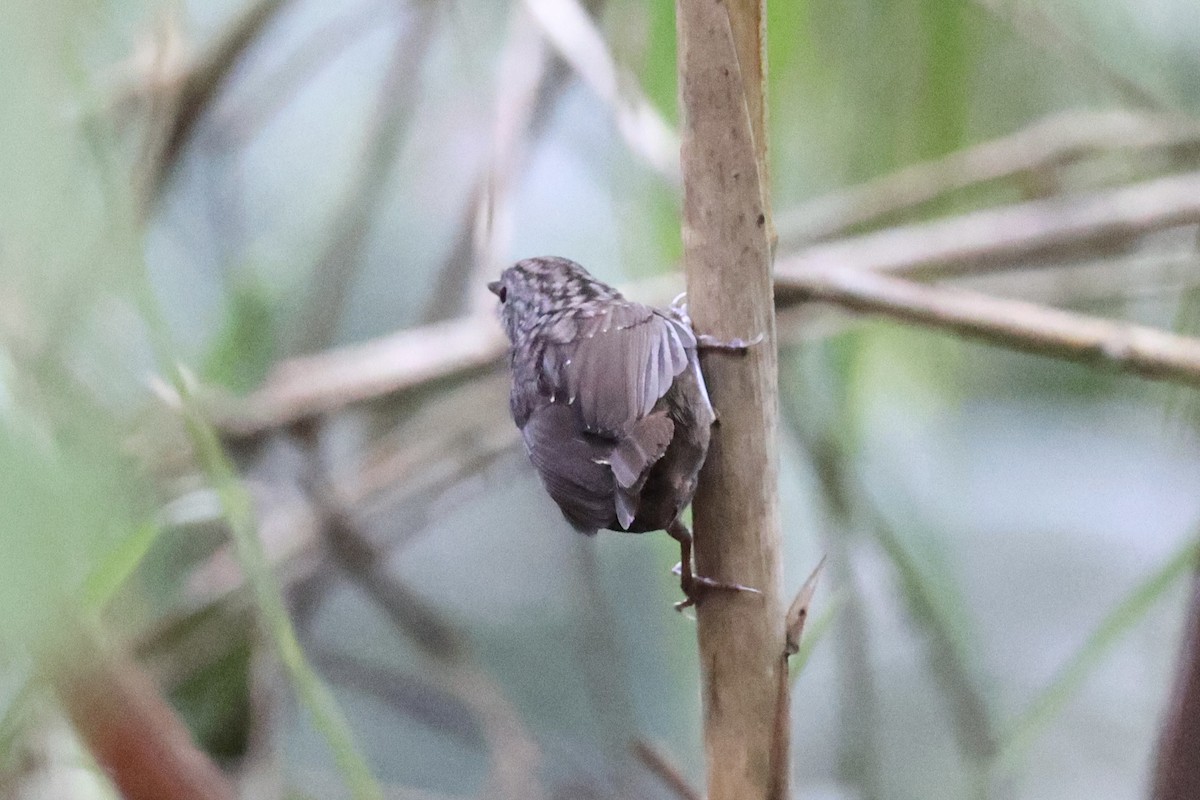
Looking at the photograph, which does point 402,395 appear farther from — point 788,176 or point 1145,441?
point 1145,441

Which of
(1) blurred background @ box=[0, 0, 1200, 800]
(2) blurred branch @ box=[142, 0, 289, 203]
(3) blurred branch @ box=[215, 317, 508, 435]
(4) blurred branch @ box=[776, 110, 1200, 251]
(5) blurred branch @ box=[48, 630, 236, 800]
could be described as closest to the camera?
(5) blurred branch @ box=[48, 630, 236, 800]

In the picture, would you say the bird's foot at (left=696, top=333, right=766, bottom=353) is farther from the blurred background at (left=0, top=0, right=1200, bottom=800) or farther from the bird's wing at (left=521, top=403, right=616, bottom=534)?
the blurred background at (left=0, top=0, right=1200, bottom=800)

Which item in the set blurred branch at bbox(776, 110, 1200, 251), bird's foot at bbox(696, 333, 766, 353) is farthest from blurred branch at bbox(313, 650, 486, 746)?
bird's foot at bbox(696, 333, 766, 353)

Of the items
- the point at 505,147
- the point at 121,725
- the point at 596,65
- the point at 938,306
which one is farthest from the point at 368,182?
the point at 121,725

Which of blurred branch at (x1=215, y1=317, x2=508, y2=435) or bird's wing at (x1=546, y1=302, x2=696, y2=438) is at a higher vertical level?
bird's wing at (x1=546, y1=302, x2=696, y2=438)

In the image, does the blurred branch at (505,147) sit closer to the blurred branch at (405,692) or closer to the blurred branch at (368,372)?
the blurred branch at (368,372)

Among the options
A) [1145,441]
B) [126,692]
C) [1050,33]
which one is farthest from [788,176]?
[126,692]

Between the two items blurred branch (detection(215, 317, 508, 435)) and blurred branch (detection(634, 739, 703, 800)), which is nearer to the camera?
blurred branch (detection(634, 739, 703, 800))
